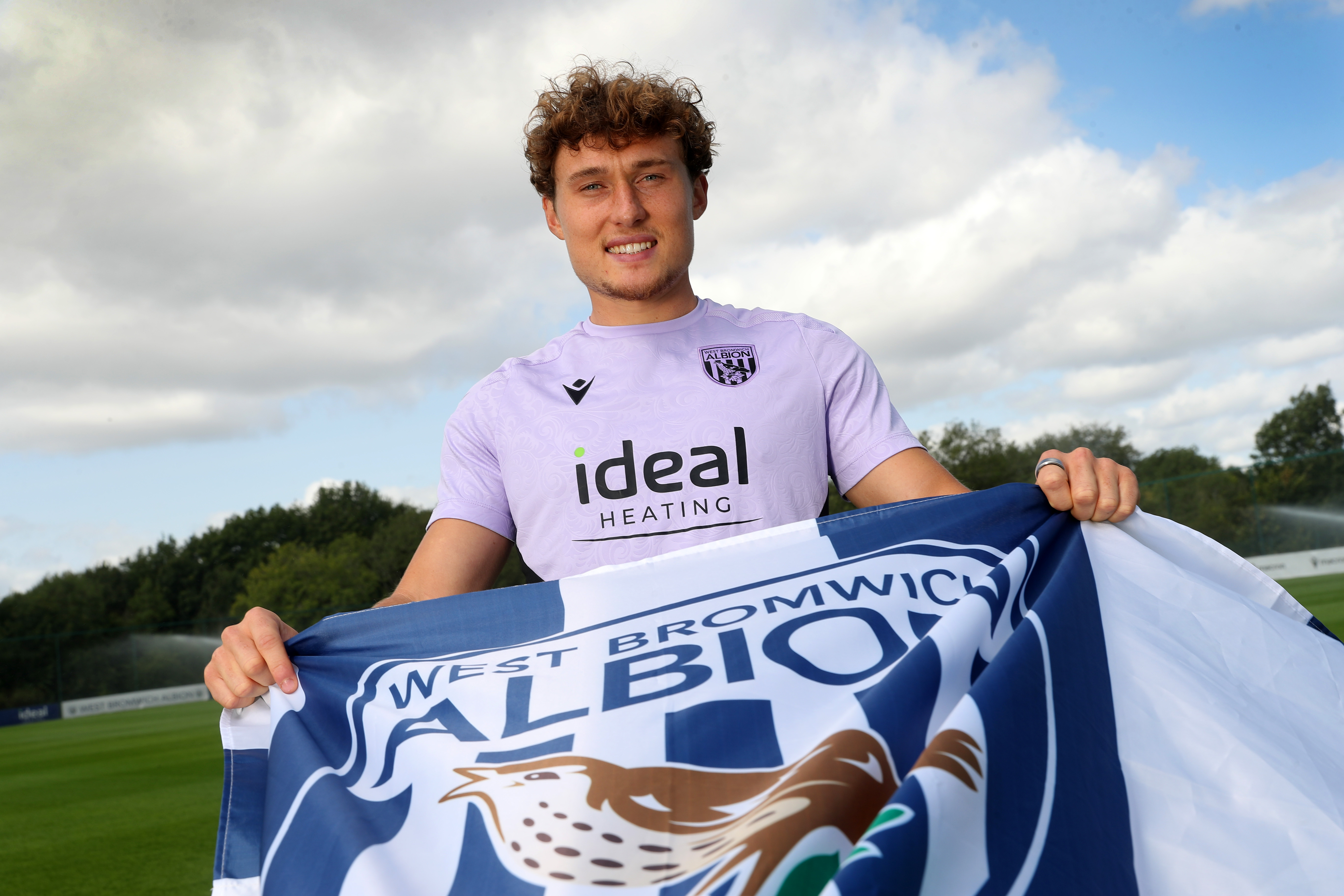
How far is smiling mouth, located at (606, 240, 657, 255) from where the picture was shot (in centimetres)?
216

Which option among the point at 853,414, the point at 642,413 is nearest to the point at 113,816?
the point at 642,413

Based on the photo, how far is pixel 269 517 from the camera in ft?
203

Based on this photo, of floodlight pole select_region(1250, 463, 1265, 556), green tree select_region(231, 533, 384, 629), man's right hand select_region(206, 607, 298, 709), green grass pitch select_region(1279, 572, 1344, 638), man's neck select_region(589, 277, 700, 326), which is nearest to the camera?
man's right hand select_region(206, 607, 298, 709)

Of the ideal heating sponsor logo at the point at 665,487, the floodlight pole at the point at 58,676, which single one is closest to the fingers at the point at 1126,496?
the ideal heating sponsor logo at the point at 665,487

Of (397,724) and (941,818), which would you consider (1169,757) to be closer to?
(941,818)

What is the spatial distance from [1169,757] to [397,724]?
4.10 feet

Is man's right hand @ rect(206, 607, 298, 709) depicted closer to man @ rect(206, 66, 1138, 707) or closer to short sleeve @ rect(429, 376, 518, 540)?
man @ rect(206, 66, 1138, 707)

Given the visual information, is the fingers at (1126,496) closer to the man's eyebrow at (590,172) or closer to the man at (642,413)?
the man at (642,413)

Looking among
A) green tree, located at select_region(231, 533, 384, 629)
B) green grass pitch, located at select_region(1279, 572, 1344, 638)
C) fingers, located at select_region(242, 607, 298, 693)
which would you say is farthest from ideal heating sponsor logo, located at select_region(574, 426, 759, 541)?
green tree, located at select_region(231, 533, 384, 629)

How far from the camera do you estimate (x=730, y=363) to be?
216 centimetres

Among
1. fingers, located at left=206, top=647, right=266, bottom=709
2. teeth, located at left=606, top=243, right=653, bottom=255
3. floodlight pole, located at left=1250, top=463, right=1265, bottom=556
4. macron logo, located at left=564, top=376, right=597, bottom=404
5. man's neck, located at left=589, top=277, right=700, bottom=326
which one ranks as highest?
teeth, located at left=606, top=243, right=653, bottom=255

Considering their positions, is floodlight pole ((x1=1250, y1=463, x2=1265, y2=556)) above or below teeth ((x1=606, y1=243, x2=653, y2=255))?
below

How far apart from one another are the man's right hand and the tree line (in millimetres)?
28495

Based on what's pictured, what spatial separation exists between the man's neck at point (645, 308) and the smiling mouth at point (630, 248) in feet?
0.36
